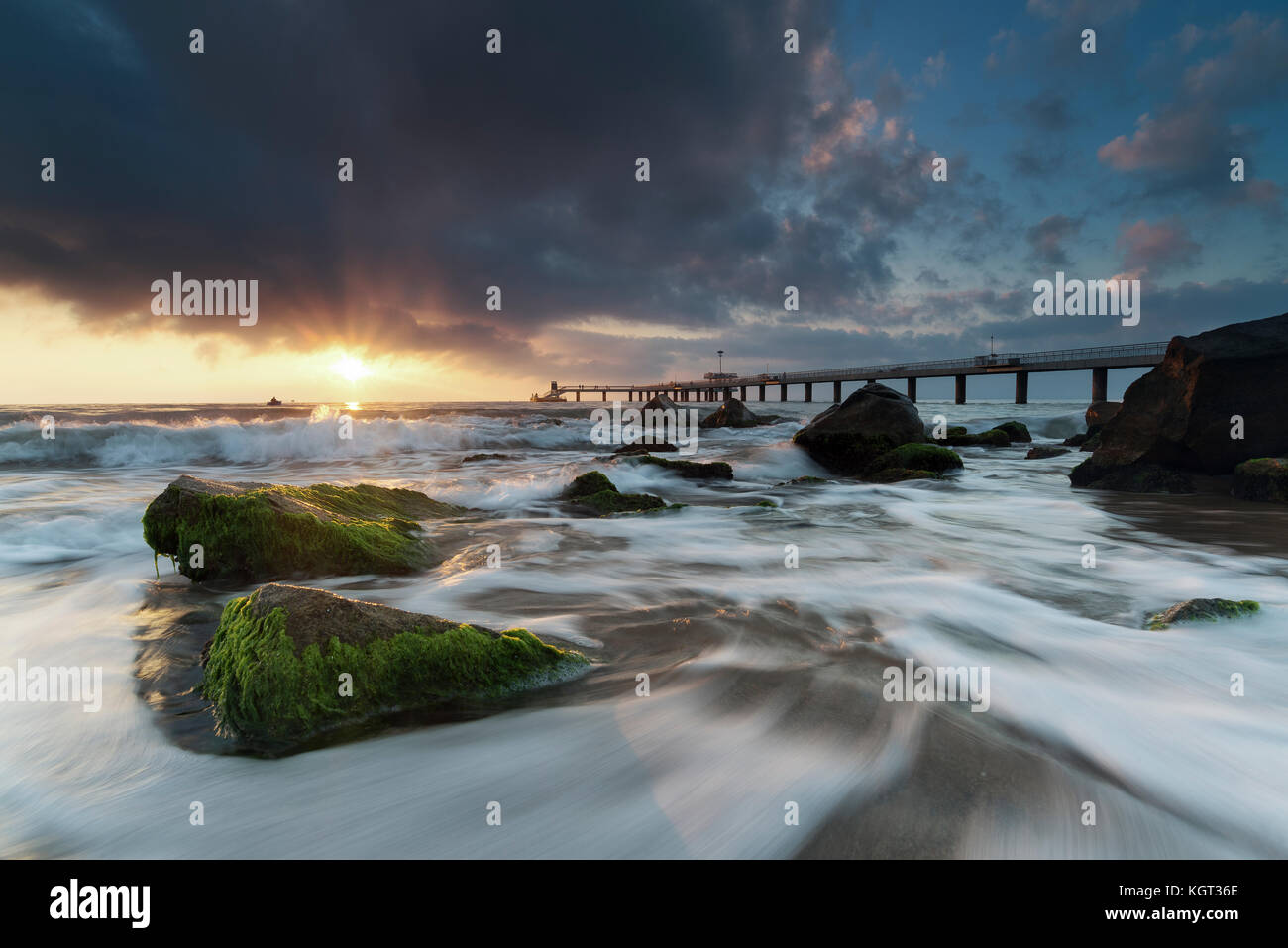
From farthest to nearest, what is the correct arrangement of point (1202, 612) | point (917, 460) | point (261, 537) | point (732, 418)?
point (732, 418)
point (917, 460)
point (261, 537)
point (1202, 612)

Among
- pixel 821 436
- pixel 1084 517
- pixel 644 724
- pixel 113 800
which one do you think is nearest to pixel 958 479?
pixel 821 436

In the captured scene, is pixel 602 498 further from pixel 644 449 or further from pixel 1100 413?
pixel 1100 413

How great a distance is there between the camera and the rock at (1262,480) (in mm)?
8648

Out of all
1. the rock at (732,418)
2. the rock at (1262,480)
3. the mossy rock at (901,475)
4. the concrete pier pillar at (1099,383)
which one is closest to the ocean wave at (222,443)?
the rock at (732,418)

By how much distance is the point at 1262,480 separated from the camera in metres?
8.85

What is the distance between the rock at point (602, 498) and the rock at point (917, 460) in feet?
21.0

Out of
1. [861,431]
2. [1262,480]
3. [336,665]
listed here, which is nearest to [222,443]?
[861,431]

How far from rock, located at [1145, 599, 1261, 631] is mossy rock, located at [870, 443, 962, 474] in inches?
354

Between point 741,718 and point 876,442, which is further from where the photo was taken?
point 876,442

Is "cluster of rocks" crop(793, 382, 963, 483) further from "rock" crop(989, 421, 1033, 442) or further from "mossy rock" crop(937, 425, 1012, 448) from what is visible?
"rock" crop(989, 421, 1033, 442)

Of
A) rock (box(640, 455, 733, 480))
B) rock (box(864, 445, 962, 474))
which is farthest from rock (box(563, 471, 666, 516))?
rock (box(864, 445, 962, 474))

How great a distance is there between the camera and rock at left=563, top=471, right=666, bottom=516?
29.0 feet
